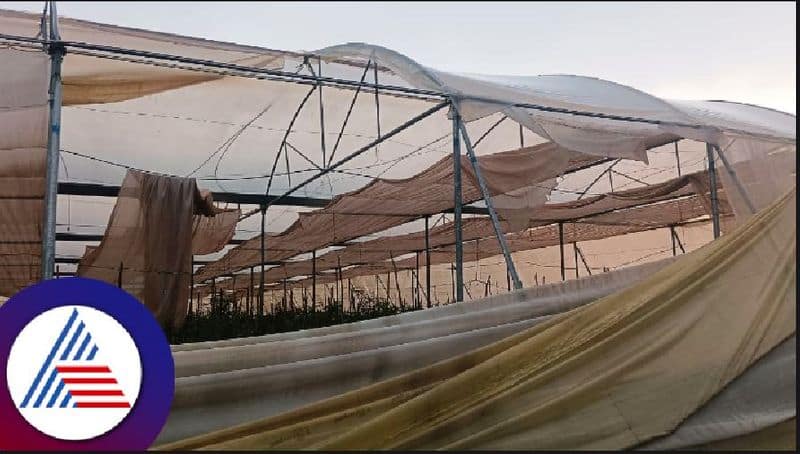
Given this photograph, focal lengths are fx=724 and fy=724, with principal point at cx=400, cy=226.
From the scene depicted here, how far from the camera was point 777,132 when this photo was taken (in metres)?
6.34

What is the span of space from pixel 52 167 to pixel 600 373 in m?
2.74

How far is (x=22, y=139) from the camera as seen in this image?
408 cm

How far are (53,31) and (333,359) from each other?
2.82 m

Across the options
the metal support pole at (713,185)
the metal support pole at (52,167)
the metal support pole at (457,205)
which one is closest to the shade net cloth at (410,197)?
the metal support pole at (713,185)

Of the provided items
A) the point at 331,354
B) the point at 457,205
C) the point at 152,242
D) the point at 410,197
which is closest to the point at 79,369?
the point at 331,354

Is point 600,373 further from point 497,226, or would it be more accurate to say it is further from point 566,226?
point 566,226

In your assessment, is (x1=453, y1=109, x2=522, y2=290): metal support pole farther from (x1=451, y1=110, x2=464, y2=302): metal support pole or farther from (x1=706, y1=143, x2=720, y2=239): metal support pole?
(x1=706, y1=143, x2=720, y2=239): metal support pole

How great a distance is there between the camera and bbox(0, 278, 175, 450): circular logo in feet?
5.59

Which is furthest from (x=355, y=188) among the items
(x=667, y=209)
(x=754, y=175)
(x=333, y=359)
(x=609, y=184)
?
(x=333, y=359)

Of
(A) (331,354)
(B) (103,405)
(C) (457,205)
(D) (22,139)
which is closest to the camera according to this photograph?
(B) (103,405)

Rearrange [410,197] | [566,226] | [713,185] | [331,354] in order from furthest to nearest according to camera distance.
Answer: [566,226], [410,197], [713,185], [331,354]

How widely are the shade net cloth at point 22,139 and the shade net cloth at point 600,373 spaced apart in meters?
2.74

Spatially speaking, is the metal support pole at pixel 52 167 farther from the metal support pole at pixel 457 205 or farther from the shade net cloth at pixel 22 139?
the metal support pole at pixel 457 205

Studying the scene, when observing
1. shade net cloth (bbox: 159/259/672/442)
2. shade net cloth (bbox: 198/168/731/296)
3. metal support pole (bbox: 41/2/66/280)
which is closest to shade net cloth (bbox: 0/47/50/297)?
metal support pole (bbox: 41/2/66/280)
